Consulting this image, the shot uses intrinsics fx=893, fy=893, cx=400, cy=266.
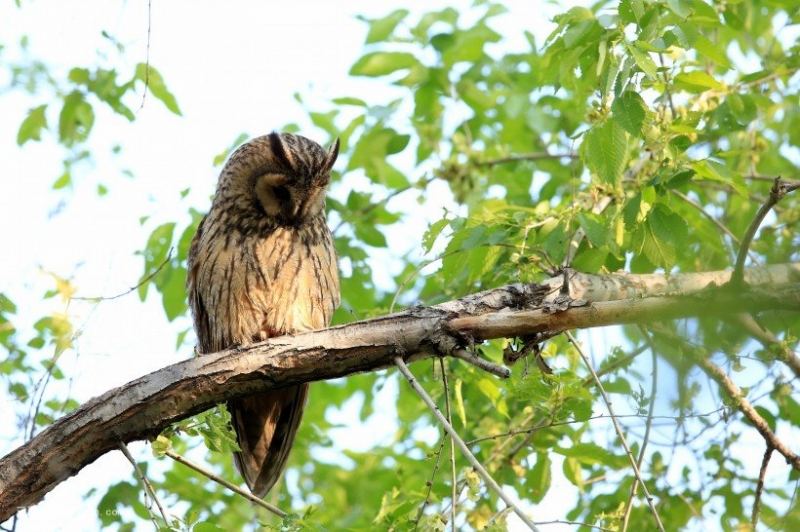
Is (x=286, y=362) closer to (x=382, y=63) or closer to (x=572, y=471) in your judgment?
(x=572, y=471)

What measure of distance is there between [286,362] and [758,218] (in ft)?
4.74

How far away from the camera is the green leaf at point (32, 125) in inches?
175

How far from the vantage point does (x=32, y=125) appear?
4453 millimetres

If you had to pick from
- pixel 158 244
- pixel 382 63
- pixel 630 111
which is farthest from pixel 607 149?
pixel 158 244

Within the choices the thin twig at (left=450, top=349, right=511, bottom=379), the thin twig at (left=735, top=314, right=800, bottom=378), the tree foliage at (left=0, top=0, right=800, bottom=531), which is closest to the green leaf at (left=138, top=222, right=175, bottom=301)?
the tree foliage at (left=0, top=0, right=800, bottom=531)

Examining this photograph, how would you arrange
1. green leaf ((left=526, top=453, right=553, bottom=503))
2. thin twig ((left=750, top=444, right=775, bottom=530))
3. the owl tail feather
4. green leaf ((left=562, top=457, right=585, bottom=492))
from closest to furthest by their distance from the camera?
thin twig ((left=750, top=444, right=775, bottom=530)) < green leaf ((left=562, top=457, right=585, bottom=492)) < green leaf ((left=526, top=453, right=553, bottom=503)) < the owl tail feather

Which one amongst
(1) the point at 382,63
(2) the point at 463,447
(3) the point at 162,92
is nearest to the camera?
(2) the point at 463,447

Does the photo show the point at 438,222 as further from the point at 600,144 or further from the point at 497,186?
the point at 497,186

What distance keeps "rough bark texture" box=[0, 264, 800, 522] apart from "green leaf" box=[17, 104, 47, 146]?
2179mm

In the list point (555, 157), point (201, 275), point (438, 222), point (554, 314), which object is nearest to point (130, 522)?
point (201, 275)

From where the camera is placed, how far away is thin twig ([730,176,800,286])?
232 centimetres

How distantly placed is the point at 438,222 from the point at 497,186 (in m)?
1.78

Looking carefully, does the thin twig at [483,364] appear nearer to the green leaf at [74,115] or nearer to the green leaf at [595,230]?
the green leaf at [595,230]

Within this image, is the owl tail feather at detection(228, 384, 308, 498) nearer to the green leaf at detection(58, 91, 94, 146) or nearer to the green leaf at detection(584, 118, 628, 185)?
the green leaf at detection(58, 91, 94, 146)
